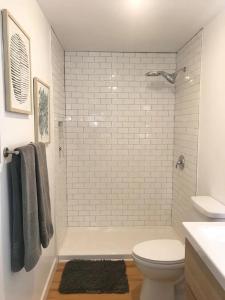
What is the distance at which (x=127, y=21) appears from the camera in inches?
86.3

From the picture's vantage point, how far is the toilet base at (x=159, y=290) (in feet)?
6.45

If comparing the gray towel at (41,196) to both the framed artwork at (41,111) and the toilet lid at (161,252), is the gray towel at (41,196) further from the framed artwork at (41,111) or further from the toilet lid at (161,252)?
the toilet lid at (161,252)

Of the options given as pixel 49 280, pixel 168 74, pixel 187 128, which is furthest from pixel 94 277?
pixel 168 74

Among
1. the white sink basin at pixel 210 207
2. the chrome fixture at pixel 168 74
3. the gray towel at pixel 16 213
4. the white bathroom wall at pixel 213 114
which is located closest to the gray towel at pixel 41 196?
the gray towel at pixel 16 213

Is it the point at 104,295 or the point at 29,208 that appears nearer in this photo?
the point at 29,208

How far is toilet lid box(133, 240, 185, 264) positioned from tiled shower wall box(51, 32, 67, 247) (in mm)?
976

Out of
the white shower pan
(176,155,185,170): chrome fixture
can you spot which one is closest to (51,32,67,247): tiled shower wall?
the white shower pan

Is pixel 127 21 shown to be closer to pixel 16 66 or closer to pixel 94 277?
pixel 16 66

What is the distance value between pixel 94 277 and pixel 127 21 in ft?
7.35

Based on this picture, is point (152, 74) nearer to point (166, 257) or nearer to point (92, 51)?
point (92, 51)

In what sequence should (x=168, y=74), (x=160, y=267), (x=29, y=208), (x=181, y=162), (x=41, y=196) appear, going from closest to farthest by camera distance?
(x=29, y=208) < (x=41, y=196) < (x=160, y=267) < (x=181, y=162) < (x=168, y=74)

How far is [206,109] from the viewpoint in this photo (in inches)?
89.2

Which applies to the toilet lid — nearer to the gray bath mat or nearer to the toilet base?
the toilet base

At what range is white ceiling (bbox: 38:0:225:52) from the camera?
188 cm
